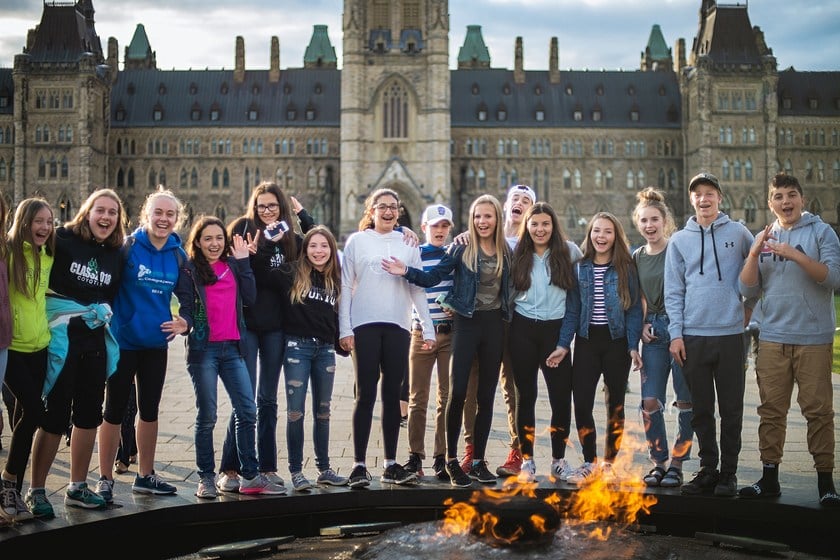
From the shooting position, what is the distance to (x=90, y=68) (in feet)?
200

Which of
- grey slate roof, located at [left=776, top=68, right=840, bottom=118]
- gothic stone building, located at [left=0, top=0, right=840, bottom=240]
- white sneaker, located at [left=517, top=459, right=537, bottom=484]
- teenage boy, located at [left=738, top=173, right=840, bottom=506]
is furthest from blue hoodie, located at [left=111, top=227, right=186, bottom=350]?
grey slate roof, located at [left=776, top=68, right=840, bottom=118]

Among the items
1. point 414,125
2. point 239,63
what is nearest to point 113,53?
point 239,63

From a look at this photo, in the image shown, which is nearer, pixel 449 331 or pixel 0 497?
pixel 0 497

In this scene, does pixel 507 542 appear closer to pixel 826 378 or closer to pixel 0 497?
pixel 826 378

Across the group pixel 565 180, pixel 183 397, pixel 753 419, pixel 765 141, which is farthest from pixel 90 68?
pixel 753 419

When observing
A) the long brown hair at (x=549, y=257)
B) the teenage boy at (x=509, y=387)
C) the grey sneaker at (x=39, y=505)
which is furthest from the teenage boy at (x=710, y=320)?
the grey sneaker at (x=39, y=505)

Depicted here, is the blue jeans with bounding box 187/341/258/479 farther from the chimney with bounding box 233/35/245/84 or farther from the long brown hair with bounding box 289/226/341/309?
the chimney with bounding box 233/35/245/84

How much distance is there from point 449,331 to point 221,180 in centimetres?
5873

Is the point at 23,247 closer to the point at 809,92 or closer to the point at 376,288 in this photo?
the point at 376,288

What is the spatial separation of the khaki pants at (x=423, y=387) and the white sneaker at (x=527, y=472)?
671mm

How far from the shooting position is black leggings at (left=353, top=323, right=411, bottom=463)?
21.9ft

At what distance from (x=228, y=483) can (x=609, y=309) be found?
113 inches

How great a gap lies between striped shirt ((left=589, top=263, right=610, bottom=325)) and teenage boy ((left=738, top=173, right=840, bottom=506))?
0.95 metres

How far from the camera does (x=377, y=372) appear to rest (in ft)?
22.1
